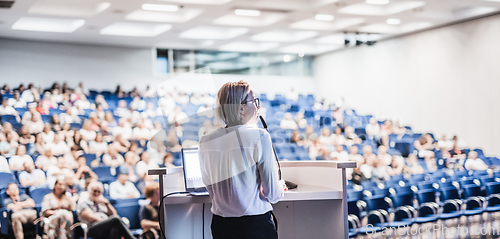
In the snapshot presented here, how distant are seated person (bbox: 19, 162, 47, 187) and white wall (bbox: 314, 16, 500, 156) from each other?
23.9 ft

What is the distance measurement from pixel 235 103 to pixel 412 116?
29.5 feet

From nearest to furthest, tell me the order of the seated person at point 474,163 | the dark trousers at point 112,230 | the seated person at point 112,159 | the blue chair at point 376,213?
the dark trousers at point 112,230 → the blue chair at point 376,213 → the seated person at point 112,159 → the seated person at point 474,163

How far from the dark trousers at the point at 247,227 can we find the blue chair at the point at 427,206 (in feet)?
11.3

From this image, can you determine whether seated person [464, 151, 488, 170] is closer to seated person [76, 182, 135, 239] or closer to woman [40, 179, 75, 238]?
seated person [76, 182, 135, 239]

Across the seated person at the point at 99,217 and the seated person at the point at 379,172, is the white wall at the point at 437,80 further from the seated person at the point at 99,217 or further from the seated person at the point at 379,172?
the seated person at the point at 99,217

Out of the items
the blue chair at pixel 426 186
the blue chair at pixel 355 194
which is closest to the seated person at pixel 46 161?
the blue chair at pixel 355 194

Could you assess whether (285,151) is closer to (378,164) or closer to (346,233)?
(378,164)

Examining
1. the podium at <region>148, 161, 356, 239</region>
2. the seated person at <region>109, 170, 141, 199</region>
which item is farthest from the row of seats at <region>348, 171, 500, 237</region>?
the seated person at <region>109, 170, 141, 199</region>

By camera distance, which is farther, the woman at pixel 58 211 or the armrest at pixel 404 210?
the armrest at pixel 404 210

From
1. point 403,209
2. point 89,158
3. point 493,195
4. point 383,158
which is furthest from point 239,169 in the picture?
point 383,158

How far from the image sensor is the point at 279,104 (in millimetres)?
10398

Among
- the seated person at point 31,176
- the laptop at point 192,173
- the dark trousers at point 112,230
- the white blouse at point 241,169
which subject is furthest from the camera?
the seated person at point 31,176

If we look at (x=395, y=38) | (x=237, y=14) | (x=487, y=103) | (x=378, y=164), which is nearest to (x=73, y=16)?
(x=237, y=14)

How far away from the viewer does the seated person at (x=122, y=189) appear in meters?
4.66
